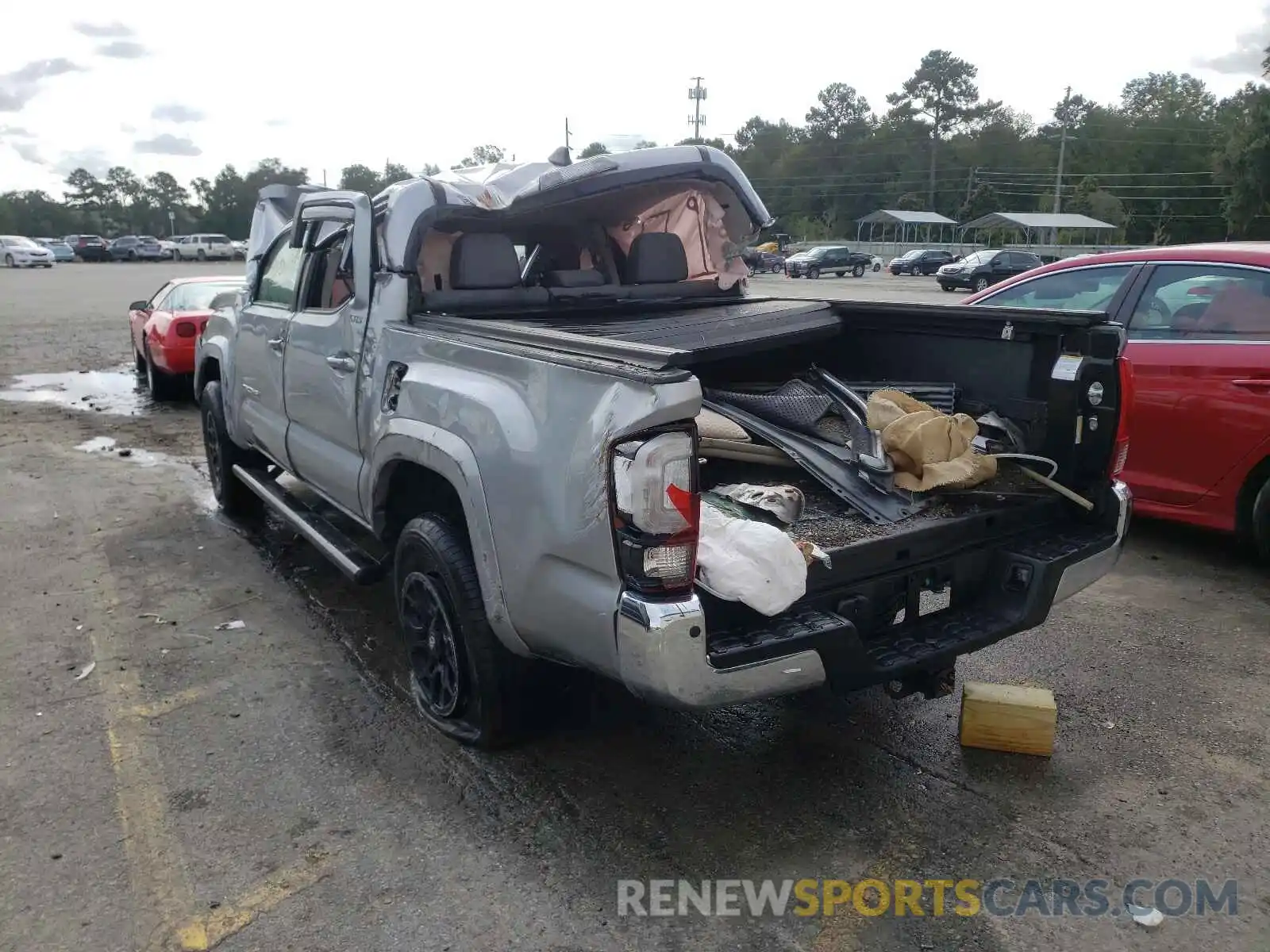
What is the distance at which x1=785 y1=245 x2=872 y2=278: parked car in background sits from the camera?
156 feet

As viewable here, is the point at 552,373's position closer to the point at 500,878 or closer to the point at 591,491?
the point at 591,491

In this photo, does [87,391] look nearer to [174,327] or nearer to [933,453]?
[174,327]

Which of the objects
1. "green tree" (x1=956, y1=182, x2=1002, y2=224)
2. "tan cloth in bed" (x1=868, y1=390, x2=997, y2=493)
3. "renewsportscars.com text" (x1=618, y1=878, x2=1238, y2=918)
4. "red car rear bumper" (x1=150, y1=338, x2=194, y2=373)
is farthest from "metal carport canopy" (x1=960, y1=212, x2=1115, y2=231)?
"renewsportscars.com text" (x1=618, y1=878, x2=1238, y2=918)

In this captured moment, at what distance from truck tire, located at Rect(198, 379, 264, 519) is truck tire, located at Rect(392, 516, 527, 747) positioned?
3.09m

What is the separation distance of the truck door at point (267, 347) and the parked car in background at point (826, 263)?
43.9 m

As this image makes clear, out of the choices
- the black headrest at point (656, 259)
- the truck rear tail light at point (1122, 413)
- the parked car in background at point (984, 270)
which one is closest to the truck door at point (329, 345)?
the black headrest at point (656, 259)

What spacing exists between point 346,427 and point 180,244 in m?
66.9

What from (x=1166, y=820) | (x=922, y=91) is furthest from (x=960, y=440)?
(x=922, y=91)

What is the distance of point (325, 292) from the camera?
15.9ft

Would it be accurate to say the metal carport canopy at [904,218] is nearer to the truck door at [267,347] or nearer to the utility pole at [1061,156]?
the utility pole at [1061,156]

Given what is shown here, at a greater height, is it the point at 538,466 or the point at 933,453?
the point at 538,466

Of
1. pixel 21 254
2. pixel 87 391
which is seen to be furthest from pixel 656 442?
pixel 21 254

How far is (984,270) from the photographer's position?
3375 cm

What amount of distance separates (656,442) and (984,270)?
3404 centimetres
